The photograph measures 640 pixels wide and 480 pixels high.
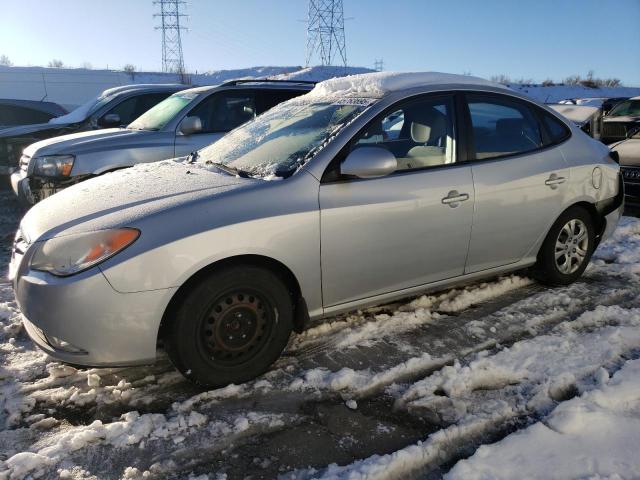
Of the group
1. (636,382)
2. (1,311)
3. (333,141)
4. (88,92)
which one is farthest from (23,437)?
(88,92)

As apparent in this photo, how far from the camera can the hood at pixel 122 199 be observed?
112 inches

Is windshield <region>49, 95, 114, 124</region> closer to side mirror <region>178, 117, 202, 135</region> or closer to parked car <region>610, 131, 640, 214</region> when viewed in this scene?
side mirror <region>178, 117, 202, 135</region>

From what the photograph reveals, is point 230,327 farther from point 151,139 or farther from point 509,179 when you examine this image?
point 151,139

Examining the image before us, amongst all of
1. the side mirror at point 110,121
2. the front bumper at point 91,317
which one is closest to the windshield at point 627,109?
the side mirror at point 110,121

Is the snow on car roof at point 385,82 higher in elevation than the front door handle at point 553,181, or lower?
higher

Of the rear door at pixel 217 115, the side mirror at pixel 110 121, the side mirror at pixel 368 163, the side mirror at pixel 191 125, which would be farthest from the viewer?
the side mirror at pixel 110 121

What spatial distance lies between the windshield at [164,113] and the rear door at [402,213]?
3715 millimetres

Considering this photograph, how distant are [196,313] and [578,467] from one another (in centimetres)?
196

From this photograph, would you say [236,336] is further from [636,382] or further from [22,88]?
[22,88]

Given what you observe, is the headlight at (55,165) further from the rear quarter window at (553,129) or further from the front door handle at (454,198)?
the rear quarter window at (553,129)

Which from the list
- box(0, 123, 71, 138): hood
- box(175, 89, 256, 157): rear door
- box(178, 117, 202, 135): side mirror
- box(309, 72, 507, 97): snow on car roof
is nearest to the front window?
box(309, 72, 507, 97): snow on car roof

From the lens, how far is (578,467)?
233 cm

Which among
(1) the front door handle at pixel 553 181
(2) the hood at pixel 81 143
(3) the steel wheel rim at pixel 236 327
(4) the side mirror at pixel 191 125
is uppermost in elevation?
(4) the side mirror at pixel 191 125

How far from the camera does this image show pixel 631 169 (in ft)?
22.3
